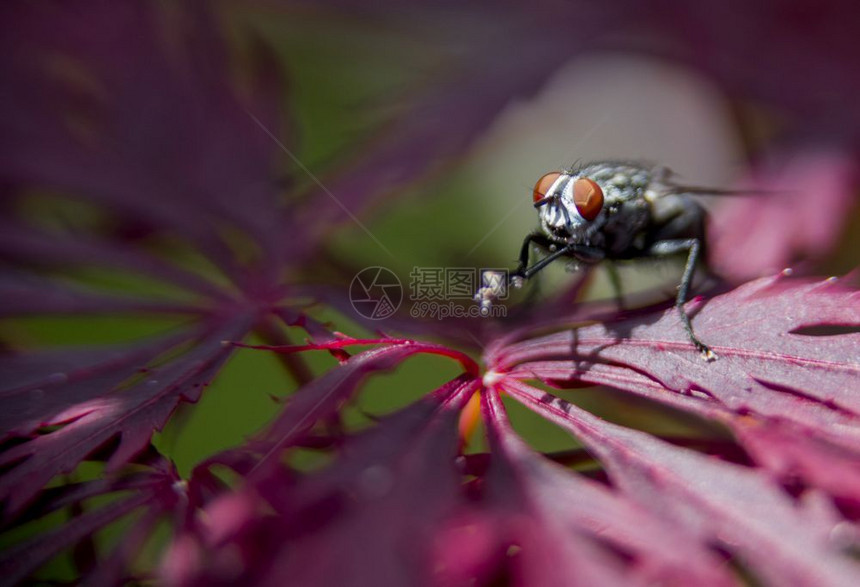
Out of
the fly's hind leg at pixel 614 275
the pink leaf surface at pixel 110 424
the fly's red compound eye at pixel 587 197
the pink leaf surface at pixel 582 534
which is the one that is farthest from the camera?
the fly's hind leg at pixel 614 275

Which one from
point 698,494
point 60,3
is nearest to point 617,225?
point 698,494

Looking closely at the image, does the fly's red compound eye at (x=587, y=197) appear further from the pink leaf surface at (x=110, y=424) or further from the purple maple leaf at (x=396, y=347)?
the pink leaf surface at (x=110, y=424)

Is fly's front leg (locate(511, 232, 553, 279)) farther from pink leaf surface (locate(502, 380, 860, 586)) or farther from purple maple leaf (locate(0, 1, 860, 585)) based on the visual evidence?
pink leaf surface (locate(502, 380, 860, 586))

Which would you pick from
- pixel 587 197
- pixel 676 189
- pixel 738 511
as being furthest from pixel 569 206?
pixel 738 511

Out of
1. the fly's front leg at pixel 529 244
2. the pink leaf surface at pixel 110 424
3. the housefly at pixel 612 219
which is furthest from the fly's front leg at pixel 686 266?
the pink leaf surface at pixel 110 424

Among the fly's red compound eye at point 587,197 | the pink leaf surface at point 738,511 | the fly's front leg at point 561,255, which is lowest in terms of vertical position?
the pink leaf surface at point 738,511

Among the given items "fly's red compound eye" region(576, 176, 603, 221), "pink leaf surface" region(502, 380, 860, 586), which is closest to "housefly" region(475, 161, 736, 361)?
"fly's red compound eye" region(576, 176, 603, 221)

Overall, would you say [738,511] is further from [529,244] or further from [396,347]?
[529,244]
